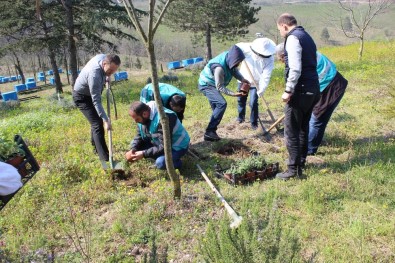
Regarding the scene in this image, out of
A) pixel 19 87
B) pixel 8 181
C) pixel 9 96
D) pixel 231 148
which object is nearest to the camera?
pixel 8 181

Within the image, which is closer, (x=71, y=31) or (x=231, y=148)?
(x=231, y=148)

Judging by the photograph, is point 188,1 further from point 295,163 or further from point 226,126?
point 295,163

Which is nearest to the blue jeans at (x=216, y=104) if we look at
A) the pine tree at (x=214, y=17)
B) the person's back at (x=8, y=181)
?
the person's back at (x=8, y=181)

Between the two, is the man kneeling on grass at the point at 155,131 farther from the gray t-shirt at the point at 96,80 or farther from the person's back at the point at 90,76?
the person's back at the point at 90,76

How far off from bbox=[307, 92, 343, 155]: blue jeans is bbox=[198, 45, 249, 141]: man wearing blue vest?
1.31m

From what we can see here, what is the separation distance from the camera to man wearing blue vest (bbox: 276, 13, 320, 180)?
3711 mm

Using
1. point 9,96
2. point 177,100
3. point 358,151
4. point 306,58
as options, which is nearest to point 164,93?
point 177,100

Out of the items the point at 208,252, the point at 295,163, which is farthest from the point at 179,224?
the point at 295,163

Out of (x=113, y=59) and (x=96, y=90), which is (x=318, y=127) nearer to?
(x=113, y=59)

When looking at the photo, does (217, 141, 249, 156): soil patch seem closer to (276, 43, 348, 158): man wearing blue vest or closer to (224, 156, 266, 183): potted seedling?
(224, 156, 266, 183): potted seedling

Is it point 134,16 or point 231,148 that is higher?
point 134,16

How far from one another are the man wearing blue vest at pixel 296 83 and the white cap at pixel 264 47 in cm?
124

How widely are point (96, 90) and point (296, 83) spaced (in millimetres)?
2633

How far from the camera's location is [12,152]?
2723 mm
